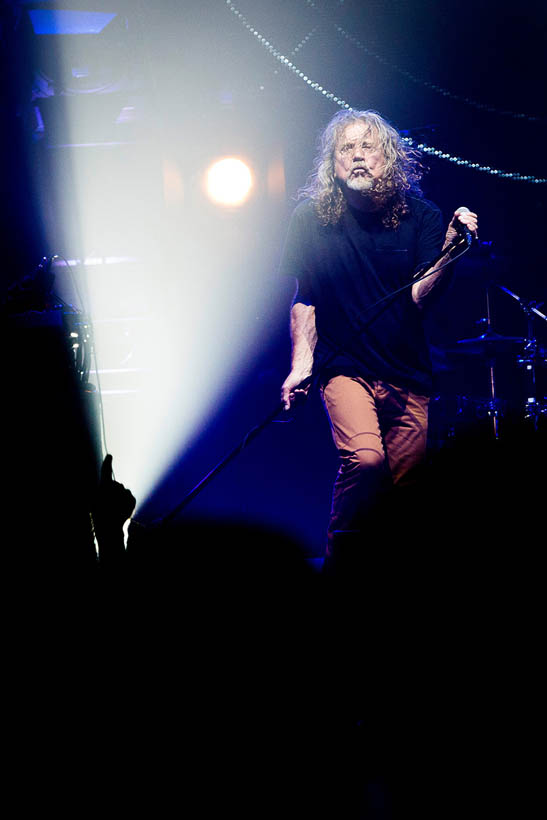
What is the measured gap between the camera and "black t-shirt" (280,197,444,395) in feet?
8.59

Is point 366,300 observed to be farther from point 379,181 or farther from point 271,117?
point 271,117

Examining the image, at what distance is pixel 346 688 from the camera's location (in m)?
1.75

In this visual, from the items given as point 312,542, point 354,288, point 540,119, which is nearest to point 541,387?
point 540,119

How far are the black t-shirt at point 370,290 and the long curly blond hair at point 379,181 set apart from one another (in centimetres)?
5

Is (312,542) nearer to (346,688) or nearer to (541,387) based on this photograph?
(346,688)

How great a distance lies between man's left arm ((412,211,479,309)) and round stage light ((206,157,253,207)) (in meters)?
2.69

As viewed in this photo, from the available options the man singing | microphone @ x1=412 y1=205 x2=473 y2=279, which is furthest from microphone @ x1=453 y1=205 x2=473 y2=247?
the man singing

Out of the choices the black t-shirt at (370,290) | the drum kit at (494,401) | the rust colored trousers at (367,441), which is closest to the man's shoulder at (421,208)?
the black t-shirt at (370,290)

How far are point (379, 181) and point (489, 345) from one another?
3.25 meters

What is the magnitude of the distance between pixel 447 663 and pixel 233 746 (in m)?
0.69

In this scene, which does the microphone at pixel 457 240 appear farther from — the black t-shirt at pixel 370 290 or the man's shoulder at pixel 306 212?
the man's shoulder at pixel 306 212

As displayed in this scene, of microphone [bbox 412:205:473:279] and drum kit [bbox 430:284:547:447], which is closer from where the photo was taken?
microphone [bbox 412:205:473:279]

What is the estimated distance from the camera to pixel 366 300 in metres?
2.68

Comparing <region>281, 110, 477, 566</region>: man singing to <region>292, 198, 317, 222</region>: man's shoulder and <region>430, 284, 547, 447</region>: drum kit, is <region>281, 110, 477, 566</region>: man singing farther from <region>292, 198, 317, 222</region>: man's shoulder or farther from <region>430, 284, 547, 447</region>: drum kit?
<region>430, 284, 547, 447</region>: drum kit
